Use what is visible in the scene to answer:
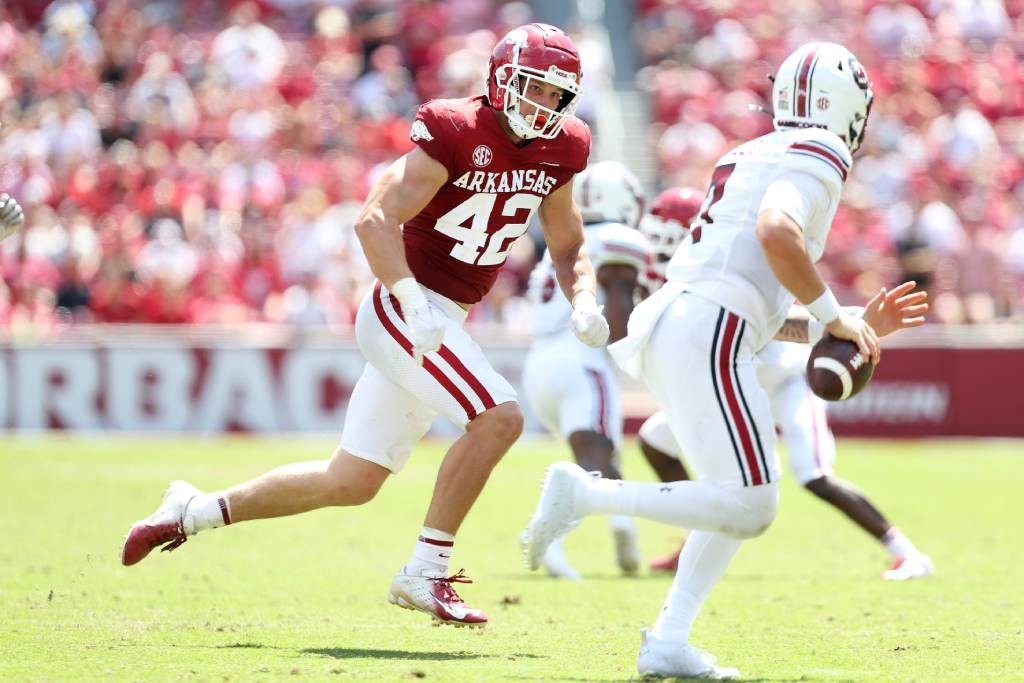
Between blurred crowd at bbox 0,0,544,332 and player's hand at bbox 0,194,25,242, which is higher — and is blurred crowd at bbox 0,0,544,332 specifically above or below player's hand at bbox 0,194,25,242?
above

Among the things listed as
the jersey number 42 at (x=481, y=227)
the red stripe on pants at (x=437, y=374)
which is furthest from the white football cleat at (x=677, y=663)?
the jersey number 42 at (x=481, y=227)

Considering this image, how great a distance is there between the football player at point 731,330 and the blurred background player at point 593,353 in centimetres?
236

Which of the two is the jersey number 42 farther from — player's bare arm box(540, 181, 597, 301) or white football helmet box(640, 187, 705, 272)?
white football helmet box(640, 187, 705, 272)

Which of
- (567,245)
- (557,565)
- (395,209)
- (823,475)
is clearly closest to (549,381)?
(557,565)

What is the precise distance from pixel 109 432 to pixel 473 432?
10471 millimetres

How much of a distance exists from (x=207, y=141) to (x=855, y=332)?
1416 cm

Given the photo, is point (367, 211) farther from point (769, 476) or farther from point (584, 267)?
point (769, 476)

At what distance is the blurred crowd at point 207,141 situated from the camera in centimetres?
1609

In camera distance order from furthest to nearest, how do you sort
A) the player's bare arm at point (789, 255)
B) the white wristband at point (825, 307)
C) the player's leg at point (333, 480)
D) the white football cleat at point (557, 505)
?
the player's leg at point (333, 480) < the white football cleat at point (557, 505) < the white wristband at point (825, 307) < the player's bare arm at point (789, 255)

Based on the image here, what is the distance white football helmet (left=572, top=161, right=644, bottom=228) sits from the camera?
26.4 feet

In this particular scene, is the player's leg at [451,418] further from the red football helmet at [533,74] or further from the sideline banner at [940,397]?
the sideline banner at [940,397]

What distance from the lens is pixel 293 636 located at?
579 centimetres

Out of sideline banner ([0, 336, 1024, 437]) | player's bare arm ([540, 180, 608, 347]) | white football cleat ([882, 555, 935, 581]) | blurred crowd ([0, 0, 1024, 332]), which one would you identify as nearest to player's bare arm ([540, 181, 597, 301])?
player's bare arm ([540, 180, 608, 347])

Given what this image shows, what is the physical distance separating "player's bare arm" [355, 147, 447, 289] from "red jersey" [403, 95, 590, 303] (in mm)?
62
